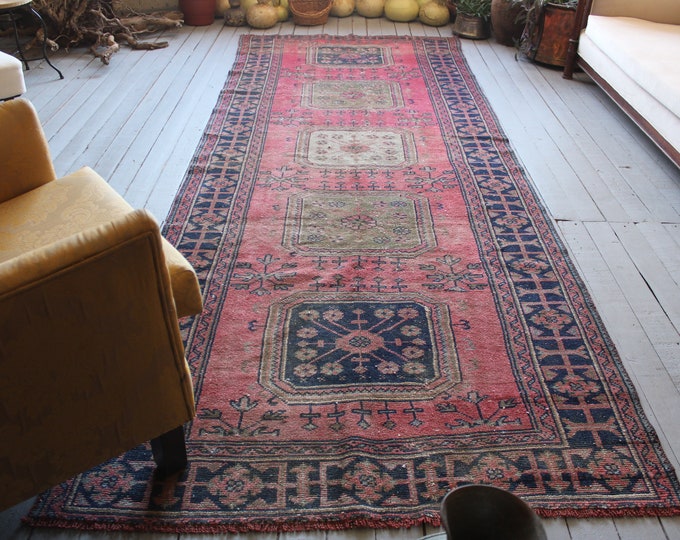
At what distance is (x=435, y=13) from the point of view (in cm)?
525

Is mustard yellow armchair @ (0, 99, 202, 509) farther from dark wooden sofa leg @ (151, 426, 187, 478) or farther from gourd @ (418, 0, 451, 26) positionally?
gourd @ (418, 0, 451, 26)

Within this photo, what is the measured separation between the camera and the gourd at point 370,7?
17.7 feet

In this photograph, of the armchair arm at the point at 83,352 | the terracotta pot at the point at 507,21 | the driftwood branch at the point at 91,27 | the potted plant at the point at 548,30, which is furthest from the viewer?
the terracotta pot at the point at 507,21

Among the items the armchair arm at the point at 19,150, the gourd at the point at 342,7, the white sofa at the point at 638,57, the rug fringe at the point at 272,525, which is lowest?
the gourd at the point at 342,7

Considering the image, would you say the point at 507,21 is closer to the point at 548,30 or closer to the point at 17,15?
the point at 548,30

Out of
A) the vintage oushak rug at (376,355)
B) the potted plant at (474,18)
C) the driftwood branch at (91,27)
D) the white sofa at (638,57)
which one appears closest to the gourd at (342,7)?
the potted plant at (474,18)

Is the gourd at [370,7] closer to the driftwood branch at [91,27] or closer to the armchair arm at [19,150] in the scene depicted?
the driftwood branch at [91,27]

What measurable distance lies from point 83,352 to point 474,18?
14.7 ft

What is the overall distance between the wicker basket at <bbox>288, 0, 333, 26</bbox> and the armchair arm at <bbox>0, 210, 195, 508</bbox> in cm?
441

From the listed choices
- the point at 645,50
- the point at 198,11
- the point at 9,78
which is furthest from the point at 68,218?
the point at 198,11

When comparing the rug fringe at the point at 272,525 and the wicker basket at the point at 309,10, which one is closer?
the rug fringe at the point at 272,525

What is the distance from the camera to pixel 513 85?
4.14 metres

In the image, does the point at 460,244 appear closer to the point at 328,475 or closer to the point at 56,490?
the point at 328,475

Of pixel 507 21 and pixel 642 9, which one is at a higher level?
pixel 642 9
